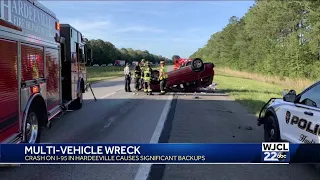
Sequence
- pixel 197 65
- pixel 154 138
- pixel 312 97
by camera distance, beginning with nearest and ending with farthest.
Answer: pixel 312 97 → pixel 154 138 → pixel 197 65

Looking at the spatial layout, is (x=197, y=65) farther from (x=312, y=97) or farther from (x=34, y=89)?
(x=312, y=97)

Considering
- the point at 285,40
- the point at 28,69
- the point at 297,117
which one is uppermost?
the point at 285,40

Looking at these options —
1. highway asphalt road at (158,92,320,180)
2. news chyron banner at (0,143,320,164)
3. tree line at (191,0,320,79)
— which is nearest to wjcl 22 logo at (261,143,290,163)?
news chyron banner at (0,143,320,164)

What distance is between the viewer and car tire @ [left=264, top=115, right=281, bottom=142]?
6.04 metres

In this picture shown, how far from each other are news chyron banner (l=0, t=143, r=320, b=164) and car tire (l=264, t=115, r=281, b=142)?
2.64 metres

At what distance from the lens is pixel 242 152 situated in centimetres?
347

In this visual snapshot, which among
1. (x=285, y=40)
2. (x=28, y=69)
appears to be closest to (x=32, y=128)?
(x=28, y=69)

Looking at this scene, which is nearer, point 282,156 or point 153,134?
point 282,156

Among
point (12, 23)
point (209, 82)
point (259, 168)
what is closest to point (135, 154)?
point (259, 168)

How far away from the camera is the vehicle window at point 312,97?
518cm

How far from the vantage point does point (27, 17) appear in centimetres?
626

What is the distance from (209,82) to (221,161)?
15540 mm

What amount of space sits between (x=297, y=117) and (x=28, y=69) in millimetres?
4456

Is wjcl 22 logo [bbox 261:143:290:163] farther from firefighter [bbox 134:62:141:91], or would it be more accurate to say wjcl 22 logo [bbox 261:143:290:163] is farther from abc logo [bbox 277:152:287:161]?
firefighter [bbox 134:62:141:91]
